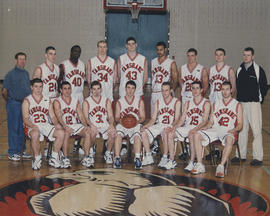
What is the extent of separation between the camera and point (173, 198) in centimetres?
471

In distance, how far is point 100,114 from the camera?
6.53 metres

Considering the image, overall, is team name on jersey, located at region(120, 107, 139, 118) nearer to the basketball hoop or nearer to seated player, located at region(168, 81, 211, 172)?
seated player, located at region(168, 81, 211, 172)

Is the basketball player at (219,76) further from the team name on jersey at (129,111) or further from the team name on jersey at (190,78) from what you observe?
the team name on jersey at (129,111)

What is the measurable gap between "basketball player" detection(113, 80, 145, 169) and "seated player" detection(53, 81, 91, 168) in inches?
16.9

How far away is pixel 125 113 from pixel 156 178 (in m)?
Result: 1.43

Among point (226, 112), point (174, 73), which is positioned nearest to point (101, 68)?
point (174, 73)

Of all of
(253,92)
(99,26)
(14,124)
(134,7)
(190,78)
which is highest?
(134,7)

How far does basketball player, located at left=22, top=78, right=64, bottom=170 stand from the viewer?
5.98 metres

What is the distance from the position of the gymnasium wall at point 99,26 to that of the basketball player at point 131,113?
38.4ft

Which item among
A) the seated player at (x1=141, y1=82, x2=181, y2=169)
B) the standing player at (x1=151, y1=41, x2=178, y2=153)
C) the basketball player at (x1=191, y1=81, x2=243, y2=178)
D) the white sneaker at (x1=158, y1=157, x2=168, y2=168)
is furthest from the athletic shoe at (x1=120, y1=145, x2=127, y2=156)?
the basketball player at (x1=191, y1=81, x2=243, y2=178)

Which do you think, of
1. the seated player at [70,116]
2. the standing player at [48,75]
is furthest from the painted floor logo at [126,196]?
the standing player at [48,75]

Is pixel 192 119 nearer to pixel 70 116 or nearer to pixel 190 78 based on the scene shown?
pixel 190 78

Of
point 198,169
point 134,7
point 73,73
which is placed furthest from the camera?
point 134,7

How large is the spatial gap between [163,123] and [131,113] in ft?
1.70
